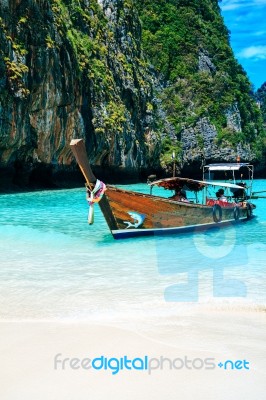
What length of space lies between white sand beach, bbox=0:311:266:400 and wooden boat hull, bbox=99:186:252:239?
20.8 feet

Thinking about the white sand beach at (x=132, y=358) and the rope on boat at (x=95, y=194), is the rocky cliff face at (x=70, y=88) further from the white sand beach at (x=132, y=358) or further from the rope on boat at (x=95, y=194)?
the white sand beach at (x=132, y=358)

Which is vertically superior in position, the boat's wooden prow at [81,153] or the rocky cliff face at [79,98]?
the rocky cliff face at [79,98]

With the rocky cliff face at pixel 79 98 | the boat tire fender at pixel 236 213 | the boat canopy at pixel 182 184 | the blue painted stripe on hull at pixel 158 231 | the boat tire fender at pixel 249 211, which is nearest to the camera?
the blue painted stripe on hull at pixel 158 231

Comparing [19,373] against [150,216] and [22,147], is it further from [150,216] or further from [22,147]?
[22,147]

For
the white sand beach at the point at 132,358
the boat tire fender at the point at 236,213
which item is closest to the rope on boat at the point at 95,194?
the boat tire fender at the point at 236,213

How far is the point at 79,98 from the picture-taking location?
30.4 m

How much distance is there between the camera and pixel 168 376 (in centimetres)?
304

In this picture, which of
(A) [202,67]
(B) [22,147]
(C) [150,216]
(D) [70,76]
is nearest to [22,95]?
(B) [22,147]

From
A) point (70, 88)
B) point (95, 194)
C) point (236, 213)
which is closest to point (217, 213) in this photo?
point (236, 213)

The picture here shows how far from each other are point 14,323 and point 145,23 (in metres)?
56.4

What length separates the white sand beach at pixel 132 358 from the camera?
2.82 m

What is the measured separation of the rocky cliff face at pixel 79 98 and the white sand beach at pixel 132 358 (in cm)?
2119

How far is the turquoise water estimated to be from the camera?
5.21 metres

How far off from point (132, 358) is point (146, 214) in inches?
305
